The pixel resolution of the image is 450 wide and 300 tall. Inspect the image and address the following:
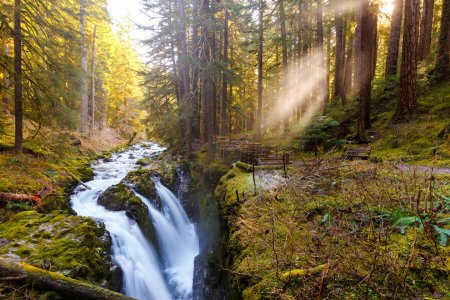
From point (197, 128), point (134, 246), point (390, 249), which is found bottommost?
point (134, 246)

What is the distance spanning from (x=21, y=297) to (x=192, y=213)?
382 inches

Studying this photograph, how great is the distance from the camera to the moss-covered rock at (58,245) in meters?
3.80

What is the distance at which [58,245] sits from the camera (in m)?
4.27

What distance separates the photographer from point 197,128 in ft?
65.9

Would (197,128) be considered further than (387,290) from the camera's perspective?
Yes

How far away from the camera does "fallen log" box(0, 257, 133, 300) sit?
3.18 meters

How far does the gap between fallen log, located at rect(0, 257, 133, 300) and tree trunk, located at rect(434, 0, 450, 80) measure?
17.2 m

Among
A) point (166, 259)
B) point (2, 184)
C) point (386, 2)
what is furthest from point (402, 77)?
point (2, 184)

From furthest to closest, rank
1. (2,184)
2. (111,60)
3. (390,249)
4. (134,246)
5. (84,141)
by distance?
(111,60)
(84,141)
(134,246)
(2,184)
(390,249)

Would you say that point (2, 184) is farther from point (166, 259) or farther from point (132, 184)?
point (166, 259)

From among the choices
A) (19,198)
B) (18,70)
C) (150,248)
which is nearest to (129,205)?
(150,248)

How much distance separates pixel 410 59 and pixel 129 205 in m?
15.0

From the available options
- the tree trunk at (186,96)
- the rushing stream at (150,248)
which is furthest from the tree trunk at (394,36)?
the rushing stream at (150,248)

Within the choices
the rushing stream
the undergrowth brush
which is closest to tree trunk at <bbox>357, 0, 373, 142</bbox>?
the undergrowth brush
